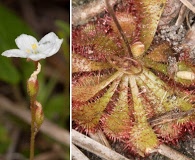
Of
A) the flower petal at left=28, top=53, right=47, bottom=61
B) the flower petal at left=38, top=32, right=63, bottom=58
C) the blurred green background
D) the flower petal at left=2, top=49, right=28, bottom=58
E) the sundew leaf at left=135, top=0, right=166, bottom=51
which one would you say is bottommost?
the flower petal at left=28, top=53, right=47, bottom=61

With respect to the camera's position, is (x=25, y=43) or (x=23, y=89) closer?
(x=25, y=43)

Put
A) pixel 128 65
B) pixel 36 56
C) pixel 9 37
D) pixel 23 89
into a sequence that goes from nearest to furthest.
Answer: pixel 36 56
pixel 128 65
pixel 9 37
pixel 23 89

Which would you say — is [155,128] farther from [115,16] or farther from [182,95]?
[115,16]

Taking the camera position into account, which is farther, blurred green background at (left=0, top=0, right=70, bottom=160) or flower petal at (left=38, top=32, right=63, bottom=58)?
blurred green background at (left=0, top=0, right=70, bottom=160)

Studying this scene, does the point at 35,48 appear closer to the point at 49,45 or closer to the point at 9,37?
the point at 49,45

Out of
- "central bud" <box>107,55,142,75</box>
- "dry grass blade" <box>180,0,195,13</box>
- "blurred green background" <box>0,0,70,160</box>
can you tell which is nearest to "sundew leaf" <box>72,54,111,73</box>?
"central bud" <box>107,55,142,75</box>

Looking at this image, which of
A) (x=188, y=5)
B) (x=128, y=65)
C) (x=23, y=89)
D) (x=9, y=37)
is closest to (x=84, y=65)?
(x=128, y=65)

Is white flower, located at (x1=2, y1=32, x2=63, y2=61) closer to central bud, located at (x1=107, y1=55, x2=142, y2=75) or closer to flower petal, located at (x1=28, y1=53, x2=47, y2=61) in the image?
flower petal, located at (x1=28, y1=53, x2=47, y2=61)
